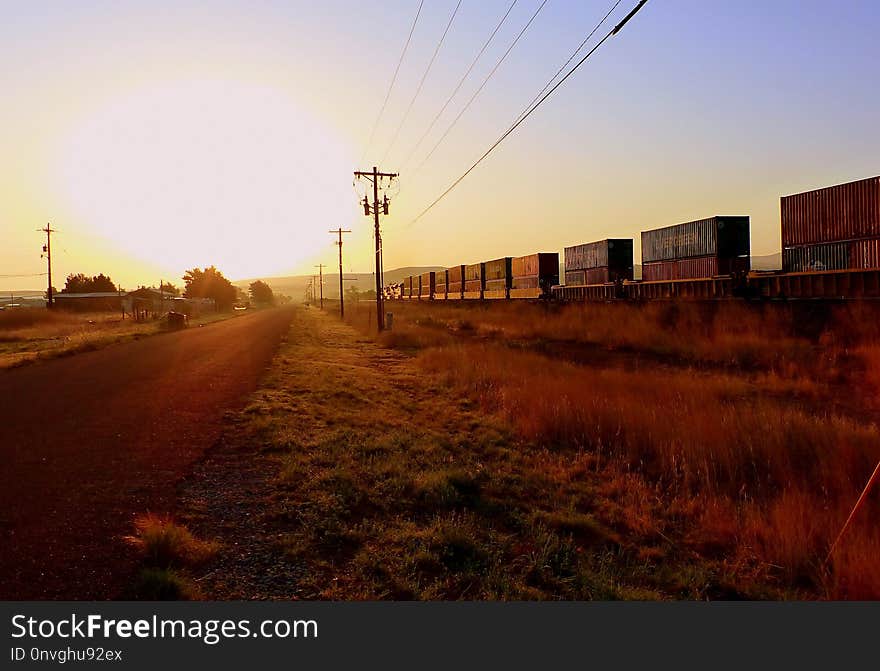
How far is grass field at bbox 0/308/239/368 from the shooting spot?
989 inches

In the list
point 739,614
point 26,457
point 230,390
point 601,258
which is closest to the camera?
point 739,614

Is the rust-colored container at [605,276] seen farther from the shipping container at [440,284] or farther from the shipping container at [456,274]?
the shipping container at [440,284]

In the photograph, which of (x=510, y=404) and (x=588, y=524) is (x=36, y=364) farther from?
(x=588, y=524)

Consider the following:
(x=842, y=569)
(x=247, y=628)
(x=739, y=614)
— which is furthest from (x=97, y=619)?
(x=842, y=569)

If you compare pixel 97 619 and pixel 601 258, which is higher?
pixel 601 258

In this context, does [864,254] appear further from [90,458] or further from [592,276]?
[90,458]

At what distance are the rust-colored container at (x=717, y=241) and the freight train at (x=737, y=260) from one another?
49 millimetres

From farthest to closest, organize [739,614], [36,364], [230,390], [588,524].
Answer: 1. [36,364]
2. [230,390]
3. [588,524]
4. [739,614]

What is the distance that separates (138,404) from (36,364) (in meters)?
12.2

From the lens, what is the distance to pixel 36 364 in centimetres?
2122

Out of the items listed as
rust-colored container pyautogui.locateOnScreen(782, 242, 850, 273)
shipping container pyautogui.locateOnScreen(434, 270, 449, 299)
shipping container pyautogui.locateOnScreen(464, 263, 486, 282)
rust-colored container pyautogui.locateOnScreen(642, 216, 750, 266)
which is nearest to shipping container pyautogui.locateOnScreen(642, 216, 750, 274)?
rust-colored container pyautogui.locateOnScreen(642, 216, 750, 266)

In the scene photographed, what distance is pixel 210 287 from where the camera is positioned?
12162 centimetres

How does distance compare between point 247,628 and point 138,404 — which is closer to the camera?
point 247,628

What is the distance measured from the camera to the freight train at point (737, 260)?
20.4m
